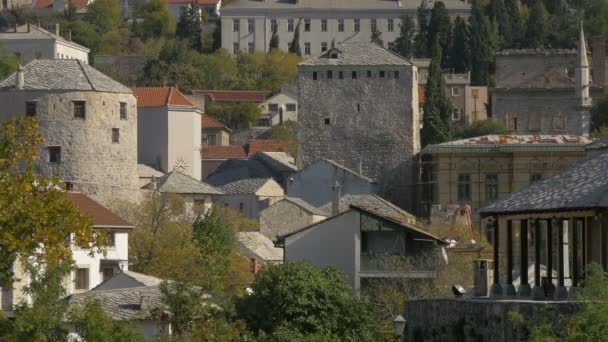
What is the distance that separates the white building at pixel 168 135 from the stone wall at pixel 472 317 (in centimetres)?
7990

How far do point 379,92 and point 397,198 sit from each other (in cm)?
761

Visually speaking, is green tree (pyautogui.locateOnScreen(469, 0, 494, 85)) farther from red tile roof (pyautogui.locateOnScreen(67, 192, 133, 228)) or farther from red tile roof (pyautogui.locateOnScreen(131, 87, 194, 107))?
red tile roof (pyautogui.locateOnScreen(67, 192, 133, 228))

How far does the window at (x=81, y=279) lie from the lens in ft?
249

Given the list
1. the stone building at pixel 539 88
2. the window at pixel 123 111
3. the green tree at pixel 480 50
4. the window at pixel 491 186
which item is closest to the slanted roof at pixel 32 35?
the green tree at pixel 480 50

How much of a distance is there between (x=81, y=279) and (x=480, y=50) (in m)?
115

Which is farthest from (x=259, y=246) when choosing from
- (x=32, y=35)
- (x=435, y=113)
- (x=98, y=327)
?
(x=32, y=35)

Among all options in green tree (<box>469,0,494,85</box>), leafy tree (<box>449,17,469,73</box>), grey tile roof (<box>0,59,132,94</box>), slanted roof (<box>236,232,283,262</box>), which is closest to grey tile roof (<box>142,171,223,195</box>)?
grey tile roof (<box>0,59,132,94</box>)

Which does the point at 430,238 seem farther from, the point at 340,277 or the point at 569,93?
the point at 569,93

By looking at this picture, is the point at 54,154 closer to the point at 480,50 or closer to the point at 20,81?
the point at 20,81

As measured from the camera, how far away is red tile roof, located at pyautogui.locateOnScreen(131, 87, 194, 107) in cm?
13188

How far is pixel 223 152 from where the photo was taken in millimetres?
153375

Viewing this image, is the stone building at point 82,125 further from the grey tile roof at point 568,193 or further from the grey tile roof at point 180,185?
the grey tile roof at point 568,193

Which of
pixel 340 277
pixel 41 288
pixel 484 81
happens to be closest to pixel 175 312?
pixel 41 288

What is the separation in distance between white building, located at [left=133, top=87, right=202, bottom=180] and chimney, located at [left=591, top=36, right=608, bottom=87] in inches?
1453
